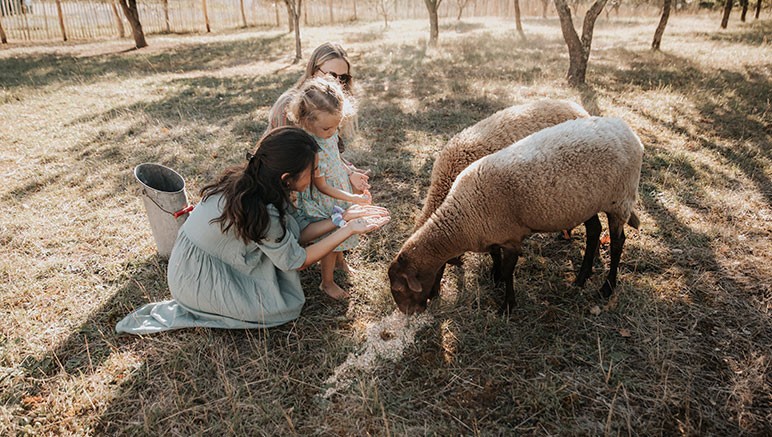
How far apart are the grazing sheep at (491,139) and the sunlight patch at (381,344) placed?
760 millimetres

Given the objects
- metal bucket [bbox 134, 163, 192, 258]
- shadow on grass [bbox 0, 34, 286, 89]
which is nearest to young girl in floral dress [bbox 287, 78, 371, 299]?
metal bucket [bbox 134, 163, 192, 258]

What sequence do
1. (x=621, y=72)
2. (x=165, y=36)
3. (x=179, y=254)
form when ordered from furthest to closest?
(x=165, y=36) < (x=621, y=72) < (x=179, y=254)

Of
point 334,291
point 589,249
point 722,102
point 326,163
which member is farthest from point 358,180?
point 722,102

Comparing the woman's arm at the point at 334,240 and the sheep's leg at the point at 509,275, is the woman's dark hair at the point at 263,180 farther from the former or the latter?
the sheep's leg at the point at 509,275

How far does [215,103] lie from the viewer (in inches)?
368

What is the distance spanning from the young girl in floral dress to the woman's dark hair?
496 millimetres

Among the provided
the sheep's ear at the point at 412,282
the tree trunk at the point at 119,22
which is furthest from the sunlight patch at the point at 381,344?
the tree trunk at the point at 119,22

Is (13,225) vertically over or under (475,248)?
under

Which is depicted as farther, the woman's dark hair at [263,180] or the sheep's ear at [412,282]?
the sheep's ear at [412,282]

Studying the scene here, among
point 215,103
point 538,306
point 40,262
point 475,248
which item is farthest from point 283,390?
point 215,103

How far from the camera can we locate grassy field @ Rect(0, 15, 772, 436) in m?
2.69

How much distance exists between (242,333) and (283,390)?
0.71 meters

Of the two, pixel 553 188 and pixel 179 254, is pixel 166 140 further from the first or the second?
pixel 553 188

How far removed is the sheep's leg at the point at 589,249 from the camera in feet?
12.4
